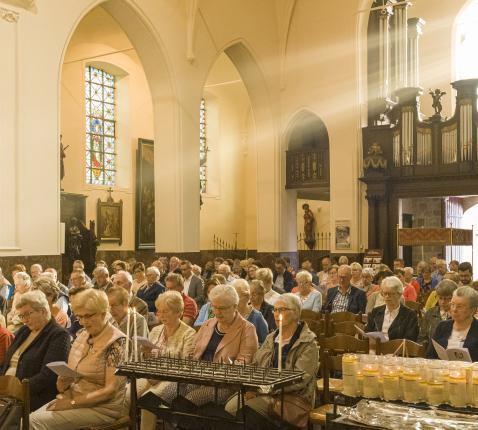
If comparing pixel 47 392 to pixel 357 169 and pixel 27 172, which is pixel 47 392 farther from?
pixel 357 169

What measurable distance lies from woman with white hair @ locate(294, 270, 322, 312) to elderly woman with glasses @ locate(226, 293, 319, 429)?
403 cm

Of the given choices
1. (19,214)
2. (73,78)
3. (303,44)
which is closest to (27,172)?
(19,214)

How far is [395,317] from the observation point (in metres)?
7.05

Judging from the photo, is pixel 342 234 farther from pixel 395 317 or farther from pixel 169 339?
pixel 169 339

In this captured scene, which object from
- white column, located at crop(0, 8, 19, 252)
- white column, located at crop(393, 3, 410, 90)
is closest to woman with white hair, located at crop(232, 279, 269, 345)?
white column, located at crop(0, 8, 19, 252)

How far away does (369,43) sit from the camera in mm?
18922

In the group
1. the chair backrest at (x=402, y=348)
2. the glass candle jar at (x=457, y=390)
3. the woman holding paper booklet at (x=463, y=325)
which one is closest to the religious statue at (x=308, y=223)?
the chair backrest at (x=402, y=348)

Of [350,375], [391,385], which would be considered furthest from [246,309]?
[391,385]

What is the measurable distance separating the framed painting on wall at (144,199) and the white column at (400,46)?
305 inches

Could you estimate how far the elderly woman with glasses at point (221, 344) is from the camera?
5.41 meters

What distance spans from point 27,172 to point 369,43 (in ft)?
33.0

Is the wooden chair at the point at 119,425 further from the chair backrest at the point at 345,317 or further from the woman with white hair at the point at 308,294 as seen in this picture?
the woman with white hair at the point at 308,294

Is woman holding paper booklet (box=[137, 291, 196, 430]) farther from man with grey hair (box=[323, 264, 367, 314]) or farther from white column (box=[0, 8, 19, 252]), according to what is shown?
white column (box=[0, 8, 19, 252])

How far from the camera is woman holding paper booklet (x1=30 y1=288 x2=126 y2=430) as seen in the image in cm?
486
